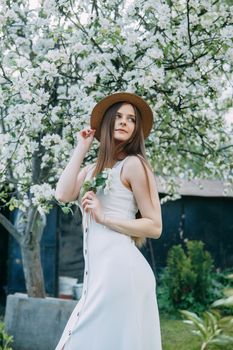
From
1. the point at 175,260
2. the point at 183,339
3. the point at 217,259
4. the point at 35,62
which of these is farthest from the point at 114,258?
the point at 217,259

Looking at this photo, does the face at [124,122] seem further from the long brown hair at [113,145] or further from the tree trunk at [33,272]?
the tree trunk at [33,272]

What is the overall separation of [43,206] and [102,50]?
144cm

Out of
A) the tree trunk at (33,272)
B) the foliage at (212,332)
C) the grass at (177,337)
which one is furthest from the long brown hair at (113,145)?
the grass at (177,337)

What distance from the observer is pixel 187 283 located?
367 inches

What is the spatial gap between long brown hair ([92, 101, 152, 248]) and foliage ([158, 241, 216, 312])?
6.49 meters

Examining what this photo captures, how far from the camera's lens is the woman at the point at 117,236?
2725mm

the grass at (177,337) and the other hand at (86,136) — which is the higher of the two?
the other hand at (86,136)

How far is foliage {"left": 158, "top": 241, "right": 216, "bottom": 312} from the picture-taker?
9250mm

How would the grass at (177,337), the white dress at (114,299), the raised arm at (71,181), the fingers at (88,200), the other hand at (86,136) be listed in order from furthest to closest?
the grass at (177,337)
the other hand at (86,136)
the raised arm at (71,181)
the fingers at (88,200)
the white dress at (114,299)

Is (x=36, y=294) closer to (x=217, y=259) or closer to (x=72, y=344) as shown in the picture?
(x=72, y=344)

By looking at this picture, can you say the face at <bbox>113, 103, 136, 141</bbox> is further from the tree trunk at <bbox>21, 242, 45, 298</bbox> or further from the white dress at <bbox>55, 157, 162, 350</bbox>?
the tree trunk at <bbox>21, 242, 45, 298</bbox>

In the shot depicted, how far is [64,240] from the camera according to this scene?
407 inches

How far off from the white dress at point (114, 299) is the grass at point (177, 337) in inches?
152

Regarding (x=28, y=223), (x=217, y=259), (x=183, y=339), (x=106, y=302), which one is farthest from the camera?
(x=217, y=259)
